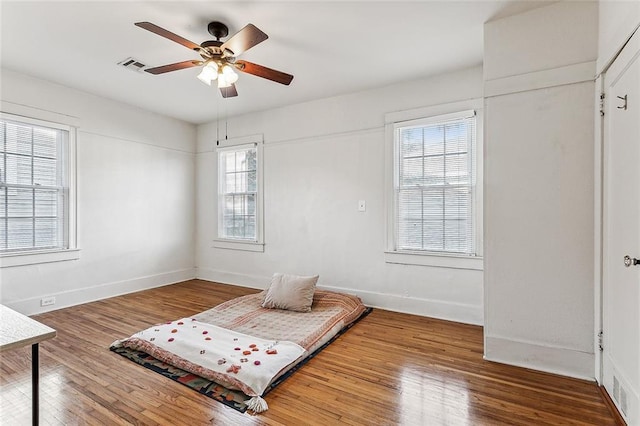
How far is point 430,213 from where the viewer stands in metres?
3.74

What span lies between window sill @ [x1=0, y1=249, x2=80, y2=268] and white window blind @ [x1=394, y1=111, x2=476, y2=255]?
13.5 ft

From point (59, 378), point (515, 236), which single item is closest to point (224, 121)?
point (59, 378)

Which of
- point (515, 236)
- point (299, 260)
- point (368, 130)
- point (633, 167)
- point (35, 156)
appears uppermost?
point (368, 130)

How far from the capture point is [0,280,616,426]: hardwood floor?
1.88 metres

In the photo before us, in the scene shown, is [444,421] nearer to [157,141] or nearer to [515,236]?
[515,236]

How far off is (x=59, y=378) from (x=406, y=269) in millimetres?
3313

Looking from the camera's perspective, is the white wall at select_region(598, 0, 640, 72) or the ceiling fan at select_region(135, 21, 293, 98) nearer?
the white wall at select_region(598, 0, 640, 72)

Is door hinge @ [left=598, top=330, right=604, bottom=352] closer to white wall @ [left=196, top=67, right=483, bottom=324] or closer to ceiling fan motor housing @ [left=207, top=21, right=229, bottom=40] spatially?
white wall @ [left=196, top=67, right=483, bottom=324]

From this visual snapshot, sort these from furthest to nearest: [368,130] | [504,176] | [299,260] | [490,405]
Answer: [299,260]
[368,130]
[504,176]
[490,405]

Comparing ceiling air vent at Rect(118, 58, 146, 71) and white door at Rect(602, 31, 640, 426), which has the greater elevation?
ceiling air vent at Rect(118, 58, 146, 71)

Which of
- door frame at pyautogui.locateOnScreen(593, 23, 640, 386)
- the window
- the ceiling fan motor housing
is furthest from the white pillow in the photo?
the ceiling fan motor housing

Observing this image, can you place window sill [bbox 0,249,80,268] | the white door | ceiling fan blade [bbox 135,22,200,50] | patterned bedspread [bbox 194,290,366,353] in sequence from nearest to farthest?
the white door
ceiling fan blade [bbox 135,22,200,50]
patterned bedspread [bbox 194,290,366,353]
window sill [bbox 0,249,80,268]

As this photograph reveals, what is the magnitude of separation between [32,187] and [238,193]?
2.55m

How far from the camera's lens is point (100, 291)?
4.39 m
